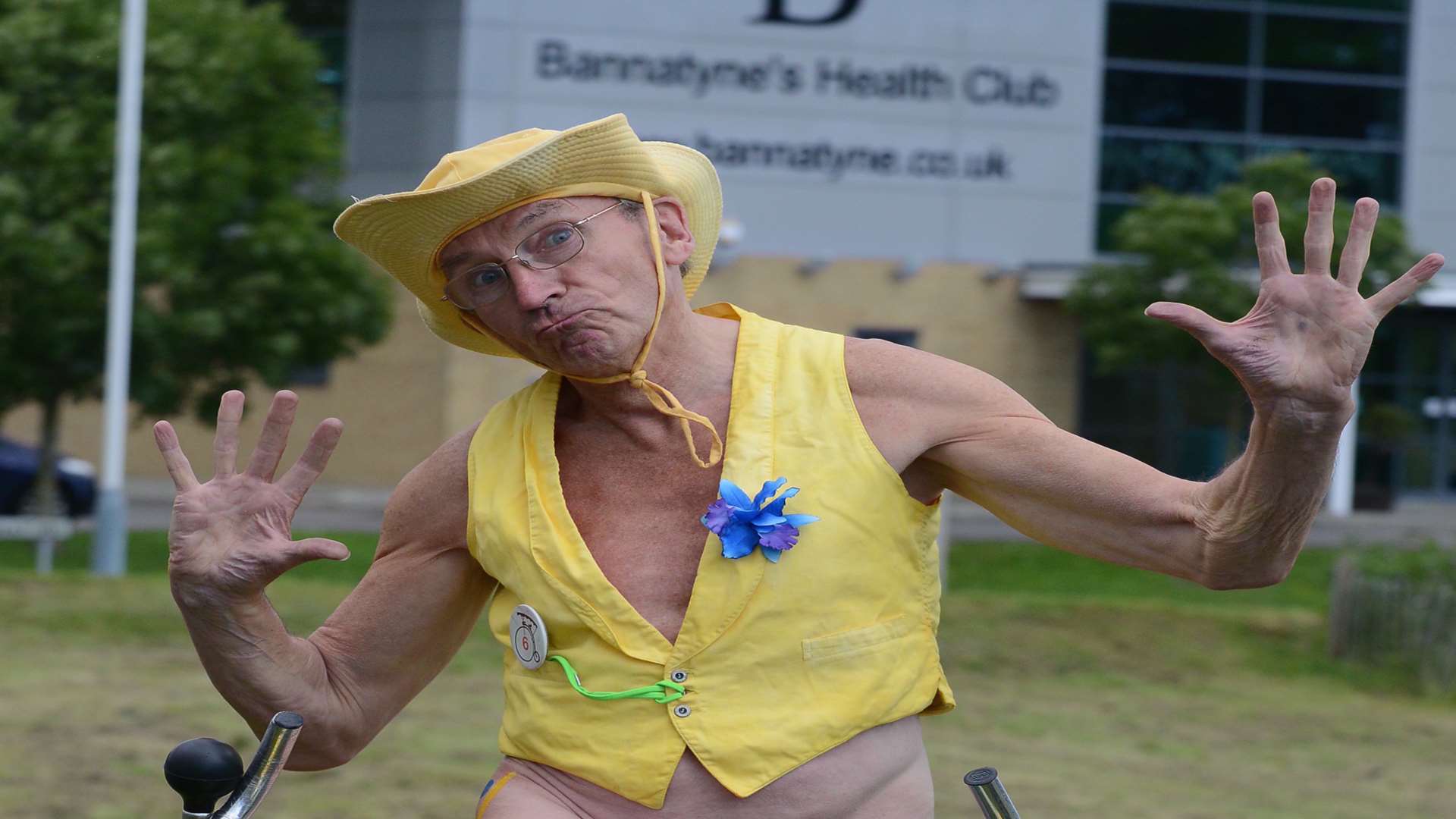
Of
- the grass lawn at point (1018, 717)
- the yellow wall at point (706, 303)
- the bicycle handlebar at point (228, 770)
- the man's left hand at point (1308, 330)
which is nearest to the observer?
the man's left hand at point (1308, 330)

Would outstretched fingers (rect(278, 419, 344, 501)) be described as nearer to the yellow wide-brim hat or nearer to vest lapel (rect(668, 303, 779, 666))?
the yellow wide-brim hat

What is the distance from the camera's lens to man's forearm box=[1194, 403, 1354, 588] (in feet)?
7.09

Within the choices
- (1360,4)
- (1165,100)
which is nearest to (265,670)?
(1165,100)

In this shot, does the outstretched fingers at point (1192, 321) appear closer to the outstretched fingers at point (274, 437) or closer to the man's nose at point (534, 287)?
the man's nose at point (534, 287)

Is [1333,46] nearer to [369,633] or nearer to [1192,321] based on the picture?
[369,633]

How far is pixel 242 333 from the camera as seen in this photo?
617 inches

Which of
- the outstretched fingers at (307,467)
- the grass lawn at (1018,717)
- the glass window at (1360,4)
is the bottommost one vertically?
the grass lawn at (1018,717)

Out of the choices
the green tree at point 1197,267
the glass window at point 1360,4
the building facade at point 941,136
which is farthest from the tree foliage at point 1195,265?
the glass window at point 1360,4

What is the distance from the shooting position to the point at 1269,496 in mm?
2238

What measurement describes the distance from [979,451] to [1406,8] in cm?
2585

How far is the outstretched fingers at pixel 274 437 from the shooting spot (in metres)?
2.62

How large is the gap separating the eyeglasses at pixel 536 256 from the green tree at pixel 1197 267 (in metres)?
15.2

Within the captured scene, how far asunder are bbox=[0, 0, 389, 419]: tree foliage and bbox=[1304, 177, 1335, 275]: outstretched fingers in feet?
44.8

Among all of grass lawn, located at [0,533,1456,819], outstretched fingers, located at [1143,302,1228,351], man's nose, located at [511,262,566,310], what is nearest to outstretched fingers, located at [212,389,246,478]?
man's nose, located at [511,262,566,310]
